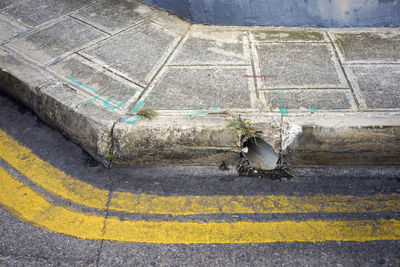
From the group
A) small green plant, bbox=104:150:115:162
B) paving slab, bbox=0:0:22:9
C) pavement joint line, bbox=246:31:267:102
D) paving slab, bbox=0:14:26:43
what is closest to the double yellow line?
small green plant, bbox=104:150:115:162

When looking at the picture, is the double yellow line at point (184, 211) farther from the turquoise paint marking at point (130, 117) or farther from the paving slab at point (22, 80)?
the paving slab at point (22, 80)

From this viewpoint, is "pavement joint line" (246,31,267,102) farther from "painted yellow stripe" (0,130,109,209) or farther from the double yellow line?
"painted yellow stripe" (0,130,109,209)

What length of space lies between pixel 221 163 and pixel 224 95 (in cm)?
58

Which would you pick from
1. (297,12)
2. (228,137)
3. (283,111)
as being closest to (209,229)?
(228,137)

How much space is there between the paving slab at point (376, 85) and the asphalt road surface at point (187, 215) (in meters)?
0.53

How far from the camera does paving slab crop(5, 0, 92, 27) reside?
3.73 metres

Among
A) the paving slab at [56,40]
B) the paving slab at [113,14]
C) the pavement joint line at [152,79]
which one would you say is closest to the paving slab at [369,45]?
the pavement joint line at [152,79]

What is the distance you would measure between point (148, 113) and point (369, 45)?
7.36 ft

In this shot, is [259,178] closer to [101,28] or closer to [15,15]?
[101,28]

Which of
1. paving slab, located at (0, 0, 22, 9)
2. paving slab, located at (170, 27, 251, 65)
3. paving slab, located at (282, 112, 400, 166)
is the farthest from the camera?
paving slab, located at (0, 0, 22, 9)

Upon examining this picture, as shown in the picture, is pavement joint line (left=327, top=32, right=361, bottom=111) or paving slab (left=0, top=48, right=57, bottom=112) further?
paving slab (left=0, top=48, right=57, bottom=112)

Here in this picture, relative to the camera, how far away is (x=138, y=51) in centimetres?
326

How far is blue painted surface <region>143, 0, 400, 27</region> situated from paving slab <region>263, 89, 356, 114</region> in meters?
1.08

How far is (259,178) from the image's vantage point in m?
2.43
